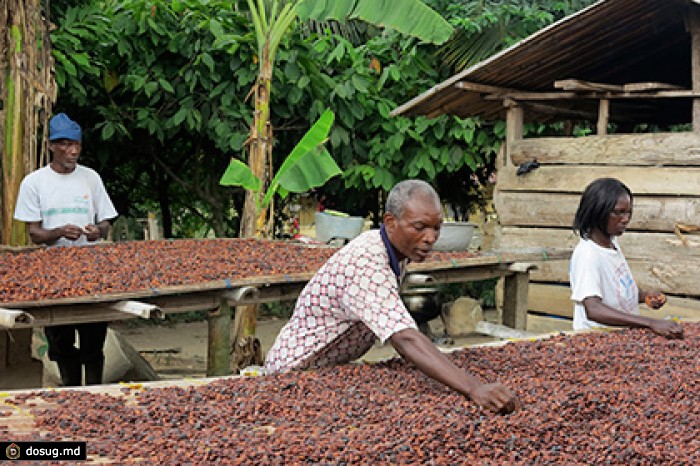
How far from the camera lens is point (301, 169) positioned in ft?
19.4

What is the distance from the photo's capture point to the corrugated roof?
5.78m

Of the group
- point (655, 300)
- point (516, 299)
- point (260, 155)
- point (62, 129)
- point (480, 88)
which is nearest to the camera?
point (655, 300)

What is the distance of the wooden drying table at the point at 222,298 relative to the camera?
366 centimetres

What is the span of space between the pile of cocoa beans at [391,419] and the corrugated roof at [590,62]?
3533mm

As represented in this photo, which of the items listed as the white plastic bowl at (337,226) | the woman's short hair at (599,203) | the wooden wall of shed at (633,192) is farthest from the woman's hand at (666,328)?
the white plastic bowl at (337,226)

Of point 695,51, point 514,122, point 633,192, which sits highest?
point 695,51

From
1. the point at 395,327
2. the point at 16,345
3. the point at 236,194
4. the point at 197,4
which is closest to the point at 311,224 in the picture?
the point at 236,194

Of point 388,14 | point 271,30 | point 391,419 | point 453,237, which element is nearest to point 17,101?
point 271,30

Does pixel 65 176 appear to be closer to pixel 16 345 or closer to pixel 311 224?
pixel 16 345

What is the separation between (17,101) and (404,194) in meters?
4.21

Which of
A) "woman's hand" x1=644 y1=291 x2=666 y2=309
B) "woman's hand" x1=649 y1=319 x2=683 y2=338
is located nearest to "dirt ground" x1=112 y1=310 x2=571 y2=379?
"woman's hand" x1=644 y1=291 x2=666 y2=309

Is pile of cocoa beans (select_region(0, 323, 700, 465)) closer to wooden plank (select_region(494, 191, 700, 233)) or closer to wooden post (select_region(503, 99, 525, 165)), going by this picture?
wooden plank (select_region(494, 191, 700, 233))

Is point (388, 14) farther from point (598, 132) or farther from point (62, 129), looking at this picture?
point (62, 129)

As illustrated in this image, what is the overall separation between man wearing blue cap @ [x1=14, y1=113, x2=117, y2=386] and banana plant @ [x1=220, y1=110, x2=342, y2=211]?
43.8 inches
